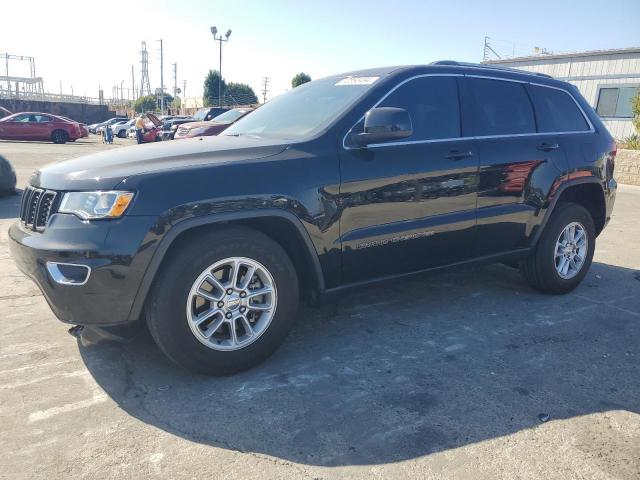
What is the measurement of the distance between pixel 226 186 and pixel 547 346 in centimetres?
246

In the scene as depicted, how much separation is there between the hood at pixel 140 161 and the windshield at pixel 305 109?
13.2 inches

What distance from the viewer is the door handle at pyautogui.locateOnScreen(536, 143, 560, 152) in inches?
167

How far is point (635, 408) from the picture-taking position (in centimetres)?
280

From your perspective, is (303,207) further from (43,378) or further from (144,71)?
(144,71)

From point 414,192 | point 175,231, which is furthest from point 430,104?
point 175,231

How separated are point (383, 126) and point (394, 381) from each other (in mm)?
1556

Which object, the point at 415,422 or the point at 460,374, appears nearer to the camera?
the point at 415,422

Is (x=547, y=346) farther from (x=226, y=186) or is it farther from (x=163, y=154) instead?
(x=163, y=154)

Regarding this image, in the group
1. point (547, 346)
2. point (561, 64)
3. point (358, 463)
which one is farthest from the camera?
point (561, 64)

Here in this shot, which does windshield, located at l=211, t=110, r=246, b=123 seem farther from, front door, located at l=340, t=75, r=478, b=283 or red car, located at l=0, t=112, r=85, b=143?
red car, located at l=0, t=112, r=85, b=143

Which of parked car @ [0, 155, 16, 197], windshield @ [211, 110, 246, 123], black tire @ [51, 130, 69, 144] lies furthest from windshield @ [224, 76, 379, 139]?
black tire @ [51, 130, 69, 144]

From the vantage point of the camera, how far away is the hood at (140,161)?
2711mm

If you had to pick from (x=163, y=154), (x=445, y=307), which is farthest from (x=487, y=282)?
(x=163, y=154)

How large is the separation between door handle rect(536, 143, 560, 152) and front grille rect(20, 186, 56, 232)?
3648mm
